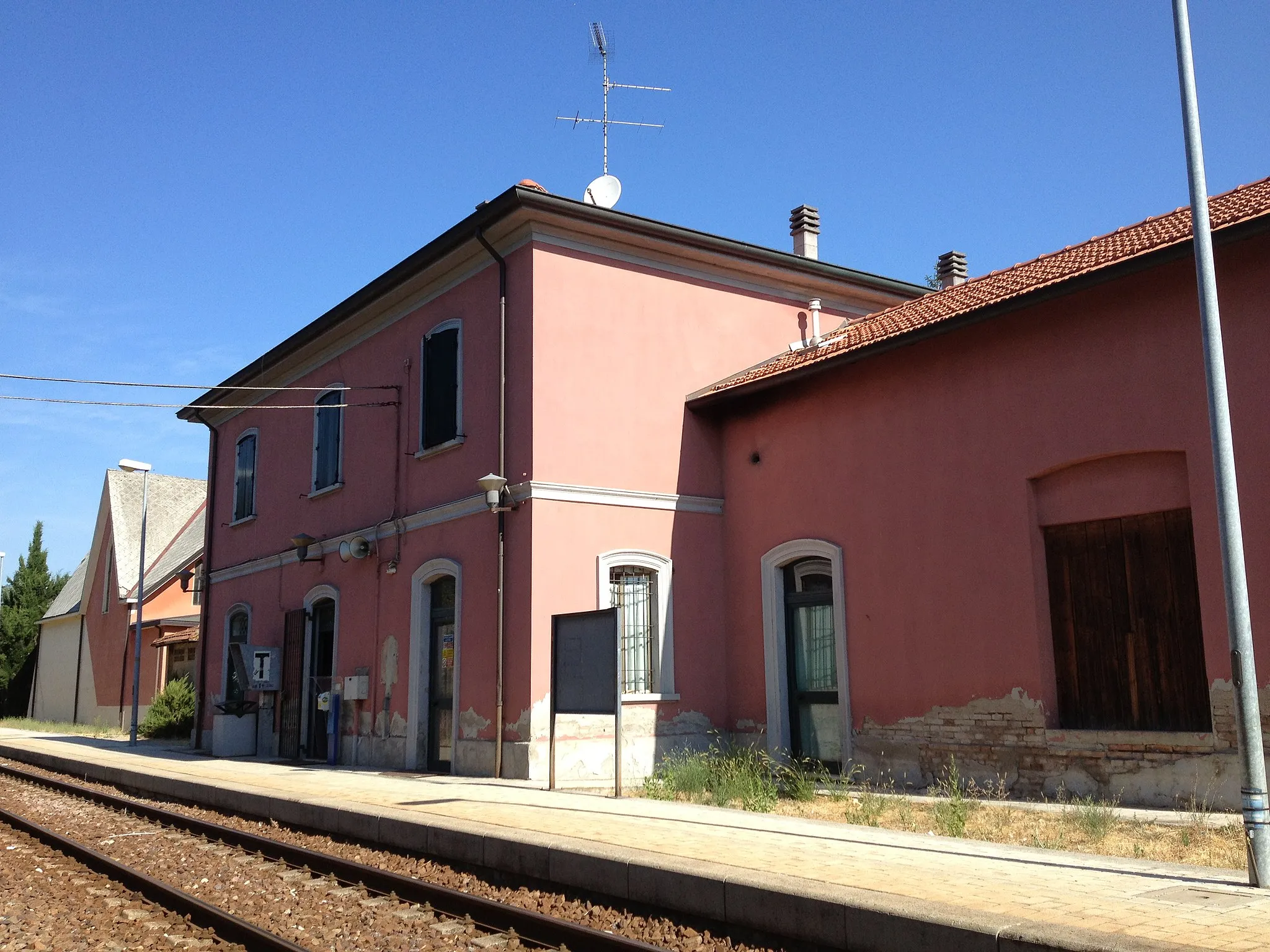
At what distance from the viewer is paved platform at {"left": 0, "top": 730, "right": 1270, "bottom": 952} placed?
499 centimetres

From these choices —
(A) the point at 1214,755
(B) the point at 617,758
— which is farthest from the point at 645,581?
(A) the point at 1214,755

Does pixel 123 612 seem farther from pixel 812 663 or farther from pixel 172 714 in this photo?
pixel 812 663

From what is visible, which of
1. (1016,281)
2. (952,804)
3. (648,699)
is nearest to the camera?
(952,804)

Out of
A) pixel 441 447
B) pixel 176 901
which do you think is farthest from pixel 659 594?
pixel 176 901

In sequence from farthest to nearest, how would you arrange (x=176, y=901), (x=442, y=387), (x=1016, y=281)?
(x=442, y=387), (x=1016, y=281), (x=176, y=901)

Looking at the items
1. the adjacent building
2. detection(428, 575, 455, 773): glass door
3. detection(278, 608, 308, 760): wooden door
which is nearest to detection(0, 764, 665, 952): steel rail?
detection(428, 575, 455, 773): glass door

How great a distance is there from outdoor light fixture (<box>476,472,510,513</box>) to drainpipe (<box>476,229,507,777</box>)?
0.30 metres

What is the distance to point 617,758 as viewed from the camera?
11117 millimetres

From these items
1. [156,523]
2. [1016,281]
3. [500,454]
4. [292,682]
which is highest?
[156,523]

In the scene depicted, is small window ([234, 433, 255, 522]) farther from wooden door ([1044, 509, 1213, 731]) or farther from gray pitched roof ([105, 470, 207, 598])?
wooden door ([1044, 509, 1213, 731])

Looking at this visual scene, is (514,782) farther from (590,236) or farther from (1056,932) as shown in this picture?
(1056,932)

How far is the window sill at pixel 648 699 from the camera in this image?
45.2 feet

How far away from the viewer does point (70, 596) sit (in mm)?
40875

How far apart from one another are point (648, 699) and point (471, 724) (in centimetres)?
232
